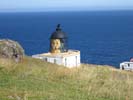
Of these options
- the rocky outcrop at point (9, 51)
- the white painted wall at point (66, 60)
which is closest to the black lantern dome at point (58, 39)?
the white painted wall at point (66, 60)

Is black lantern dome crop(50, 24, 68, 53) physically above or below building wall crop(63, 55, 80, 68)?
above

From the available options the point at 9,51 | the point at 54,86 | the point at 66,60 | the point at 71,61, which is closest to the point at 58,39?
the point at 71,61

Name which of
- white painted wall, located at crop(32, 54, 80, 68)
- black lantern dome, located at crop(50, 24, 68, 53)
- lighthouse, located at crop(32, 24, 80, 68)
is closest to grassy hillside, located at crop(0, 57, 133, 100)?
white painted wall, located at crop(32, 54, 80, 68)

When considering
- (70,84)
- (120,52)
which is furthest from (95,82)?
(120,52)

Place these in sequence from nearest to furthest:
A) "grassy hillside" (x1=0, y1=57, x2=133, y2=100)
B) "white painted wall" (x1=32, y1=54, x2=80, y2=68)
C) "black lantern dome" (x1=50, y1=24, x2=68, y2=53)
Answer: "grassy hillside" (x1=0, y1=57, x2=133, y2=100), "white painted wall" (x1=32, y1=54, x2=80, y2=68), "black lantern dome" (x1=50, y1=24, x2=68, y2=53)

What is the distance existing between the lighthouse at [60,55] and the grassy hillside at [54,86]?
1473 centimetres

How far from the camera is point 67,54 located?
102ft

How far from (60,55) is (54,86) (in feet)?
59.1

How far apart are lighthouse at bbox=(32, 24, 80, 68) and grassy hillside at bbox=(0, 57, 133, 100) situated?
14727 millimetres

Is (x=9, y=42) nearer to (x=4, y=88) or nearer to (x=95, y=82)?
(x=95, y=82)

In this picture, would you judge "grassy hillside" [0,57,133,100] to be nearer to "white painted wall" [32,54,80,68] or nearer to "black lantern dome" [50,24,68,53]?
"white painted wall" [32,54,80,68]

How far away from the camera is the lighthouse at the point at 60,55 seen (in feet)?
98.5

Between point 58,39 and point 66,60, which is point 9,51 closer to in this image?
point 66,60

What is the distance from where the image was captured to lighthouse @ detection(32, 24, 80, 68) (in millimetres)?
30031
